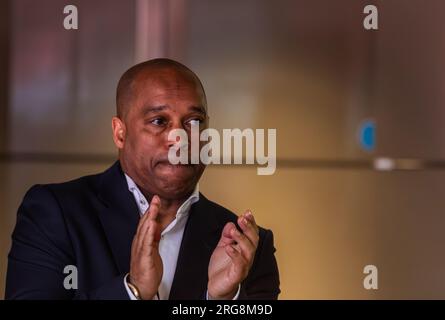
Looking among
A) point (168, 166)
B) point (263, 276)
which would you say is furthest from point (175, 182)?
point (263, 276)

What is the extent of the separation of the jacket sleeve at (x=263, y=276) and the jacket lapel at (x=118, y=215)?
0.25 metres

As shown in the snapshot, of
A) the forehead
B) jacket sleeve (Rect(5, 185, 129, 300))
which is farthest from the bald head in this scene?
jacket sleeve (Rect(5, 185, 129, 300))

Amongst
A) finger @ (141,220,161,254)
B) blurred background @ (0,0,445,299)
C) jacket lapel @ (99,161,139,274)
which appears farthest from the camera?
blurred background @ (0,0,445,299)

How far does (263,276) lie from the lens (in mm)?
1442

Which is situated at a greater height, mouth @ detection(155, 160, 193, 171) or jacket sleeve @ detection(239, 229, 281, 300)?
mouth @ detection(155, 160, 193, 171)

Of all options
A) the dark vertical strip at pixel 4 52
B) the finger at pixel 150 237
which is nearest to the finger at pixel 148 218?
the finger at pixel 150 237

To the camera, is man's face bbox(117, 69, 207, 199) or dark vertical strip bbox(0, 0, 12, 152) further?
dark vertical strip bbox(0, 0, 12, 152)

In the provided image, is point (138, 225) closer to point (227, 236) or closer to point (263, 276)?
point (227, 236)

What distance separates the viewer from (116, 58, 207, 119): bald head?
1375 millimetres

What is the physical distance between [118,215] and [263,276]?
340 millimetres

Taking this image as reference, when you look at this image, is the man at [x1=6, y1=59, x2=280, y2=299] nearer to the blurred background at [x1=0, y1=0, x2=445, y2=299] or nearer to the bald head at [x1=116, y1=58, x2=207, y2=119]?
the bald head at [x1=116, y1=58, x2=207, y2=119]

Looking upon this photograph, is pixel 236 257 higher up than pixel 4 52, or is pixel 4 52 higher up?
pixel 4 52

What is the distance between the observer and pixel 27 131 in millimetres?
1631
